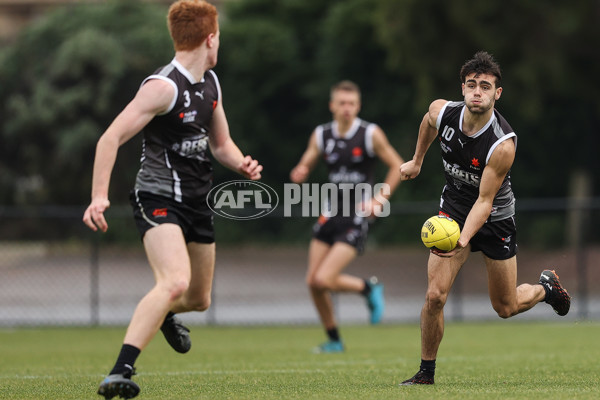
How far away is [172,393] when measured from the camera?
6.61m

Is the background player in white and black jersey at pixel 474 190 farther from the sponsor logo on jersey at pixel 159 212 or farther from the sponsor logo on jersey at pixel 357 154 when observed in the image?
the sponsor logo on jersey at pixel 357 154

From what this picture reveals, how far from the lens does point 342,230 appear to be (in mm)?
11367

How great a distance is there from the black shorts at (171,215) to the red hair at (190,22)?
1.03m

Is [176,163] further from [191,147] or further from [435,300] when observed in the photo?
[435,300]

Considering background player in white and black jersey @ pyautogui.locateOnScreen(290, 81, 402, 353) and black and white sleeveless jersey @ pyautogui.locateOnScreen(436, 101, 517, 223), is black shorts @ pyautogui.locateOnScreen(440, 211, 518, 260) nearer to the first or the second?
black and white sleeveless jersey @ pyautogui.locateOnScreen(436, 101, 517, 223)

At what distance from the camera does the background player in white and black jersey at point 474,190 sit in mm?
6742

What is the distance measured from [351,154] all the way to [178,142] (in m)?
5.02

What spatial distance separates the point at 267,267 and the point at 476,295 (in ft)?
13.1

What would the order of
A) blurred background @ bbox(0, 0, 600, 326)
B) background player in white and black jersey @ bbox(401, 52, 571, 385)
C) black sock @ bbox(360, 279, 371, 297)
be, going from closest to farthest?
background player in white and black jersey @ bbox(401, 52, 571, 385), black sock @ bbox(360, 279, 371, 297), blurred background @ bbox(0, 0, 600, 326)

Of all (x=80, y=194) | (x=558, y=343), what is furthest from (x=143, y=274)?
(x=80, y=194)

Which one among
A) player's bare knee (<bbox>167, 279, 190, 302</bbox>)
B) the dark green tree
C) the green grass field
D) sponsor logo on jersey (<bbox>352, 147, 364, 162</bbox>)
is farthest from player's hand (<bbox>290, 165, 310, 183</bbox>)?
the dark green tree

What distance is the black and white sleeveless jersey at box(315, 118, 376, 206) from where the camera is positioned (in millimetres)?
11570

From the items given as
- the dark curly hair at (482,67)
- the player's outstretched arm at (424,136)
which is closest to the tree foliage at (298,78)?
the player's outstretched arm at (424,136)

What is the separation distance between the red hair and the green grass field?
233 centimetres
